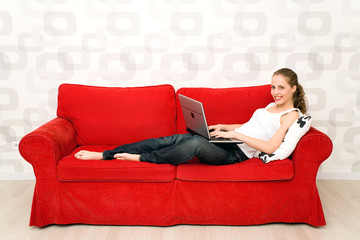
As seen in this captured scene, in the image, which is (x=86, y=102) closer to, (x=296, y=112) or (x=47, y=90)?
(x=47, y=90)

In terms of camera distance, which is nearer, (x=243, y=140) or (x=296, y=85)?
(x=243, y=140)

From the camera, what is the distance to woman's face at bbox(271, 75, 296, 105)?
7.86ft

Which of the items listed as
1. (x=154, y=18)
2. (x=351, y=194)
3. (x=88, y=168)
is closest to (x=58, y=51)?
(x=154, y=18)

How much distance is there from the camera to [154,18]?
2988mm

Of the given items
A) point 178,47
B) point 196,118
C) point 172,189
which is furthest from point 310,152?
point 178,47

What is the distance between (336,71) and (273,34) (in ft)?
2.05

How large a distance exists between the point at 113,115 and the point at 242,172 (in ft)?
3.54

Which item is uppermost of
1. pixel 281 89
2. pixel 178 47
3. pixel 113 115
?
pixel 178 47

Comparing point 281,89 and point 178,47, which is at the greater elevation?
point 178,47

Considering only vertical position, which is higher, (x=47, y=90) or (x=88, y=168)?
(x=47, y=90)

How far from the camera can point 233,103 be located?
2758mm

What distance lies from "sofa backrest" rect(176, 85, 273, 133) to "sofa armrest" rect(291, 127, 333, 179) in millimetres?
559

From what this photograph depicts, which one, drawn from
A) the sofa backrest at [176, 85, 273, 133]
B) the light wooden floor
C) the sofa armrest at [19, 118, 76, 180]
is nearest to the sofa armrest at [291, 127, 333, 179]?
the light wooden floor

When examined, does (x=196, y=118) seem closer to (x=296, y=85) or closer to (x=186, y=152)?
(x=186, y=152)
